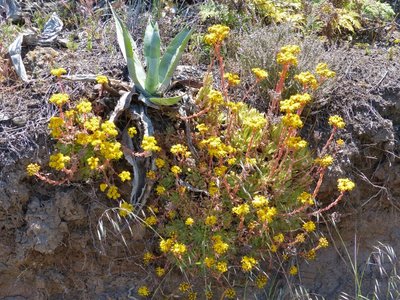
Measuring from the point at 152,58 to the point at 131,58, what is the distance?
0.16m

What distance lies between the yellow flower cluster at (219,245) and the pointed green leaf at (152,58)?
41.0 inches

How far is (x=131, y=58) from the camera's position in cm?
389

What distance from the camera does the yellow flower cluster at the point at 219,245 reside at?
3506 mm

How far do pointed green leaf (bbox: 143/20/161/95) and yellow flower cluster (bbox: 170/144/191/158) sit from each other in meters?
0.48

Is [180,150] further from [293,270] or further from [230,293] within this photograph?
[293,270]

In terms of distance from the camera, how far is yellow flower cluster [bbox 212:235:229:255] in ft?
11.5

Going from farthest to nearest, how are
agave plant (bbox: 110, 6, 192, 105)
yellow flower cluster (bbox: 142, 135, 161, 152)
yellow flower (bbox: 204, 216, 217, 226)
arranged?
agave plant (bbox: 110, 6, 192, 105), yellow flower (bbox: 204, 216, 217, 226), yellow flower cluster (bbox: 142, 135, 161, 152)

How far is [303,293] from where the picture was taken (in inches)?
162

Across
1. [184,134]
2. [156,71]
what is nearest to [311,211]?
[184,134]

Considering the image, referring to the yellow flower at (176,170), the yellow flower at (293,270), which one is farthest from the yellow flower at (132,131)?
the yellow flower at (293,270)

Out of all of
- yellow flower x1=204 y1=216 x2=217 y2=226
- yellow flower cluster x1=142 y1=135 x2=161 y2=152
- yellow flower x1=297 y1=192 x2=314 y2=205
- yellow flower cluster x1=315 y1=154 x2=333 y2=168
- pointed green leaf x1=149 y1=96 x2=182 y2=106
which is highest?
pointed green leaf x1=149 y1=96 x2=182 y2=106

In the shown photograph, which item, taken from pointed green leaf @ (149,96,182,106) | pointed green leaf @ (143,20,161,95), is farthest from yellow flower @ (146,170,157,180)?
pointed green leaf @ (143,20,161,95)

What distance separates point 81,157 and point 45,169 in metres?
0.27

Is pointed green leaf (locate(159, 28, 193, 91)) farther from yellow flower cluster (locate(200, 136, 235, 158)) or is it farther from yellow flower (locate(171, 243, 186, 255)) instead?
yellow flower (locate(171, 243, 186, 255))
